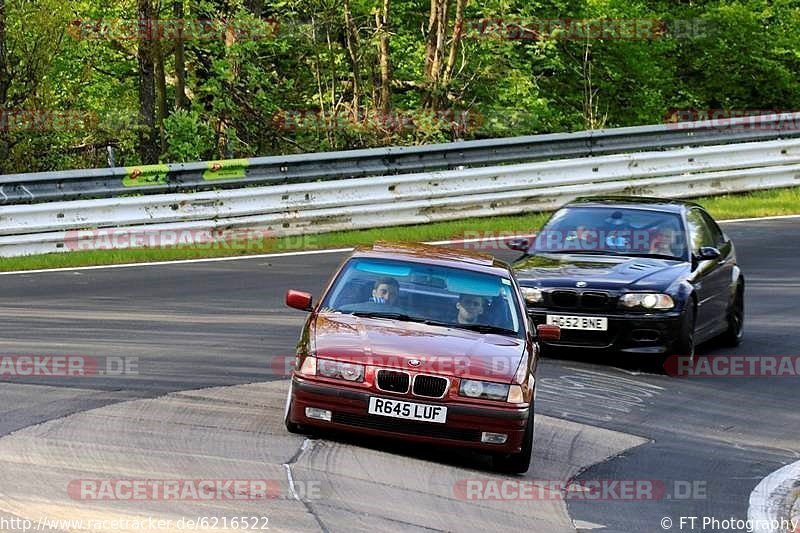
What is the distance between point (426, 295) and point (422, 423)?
54.1 inches

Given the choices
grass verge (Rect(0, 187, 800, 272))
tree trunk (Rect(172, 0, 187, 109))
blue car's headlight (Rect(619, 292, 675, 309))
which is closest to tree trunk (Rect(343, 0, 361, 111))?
tree trunk (Rect(172, 0, 187, 109))

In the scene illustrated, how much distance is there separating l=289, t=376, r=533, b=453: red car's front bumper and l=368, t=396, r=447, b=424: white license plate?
3 cm

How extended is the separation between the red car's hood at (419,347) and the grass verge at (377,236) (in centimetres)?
886

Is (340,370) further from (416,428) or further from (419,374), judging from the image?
(416,428)

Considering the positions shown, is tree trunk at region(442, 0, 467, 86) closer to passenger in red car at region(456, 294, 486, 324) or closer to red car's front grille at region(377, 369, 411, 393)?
passenger in red car at region(456, 294, 486, 324)

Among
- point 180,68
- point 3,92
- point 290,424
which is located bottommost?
point 290,424

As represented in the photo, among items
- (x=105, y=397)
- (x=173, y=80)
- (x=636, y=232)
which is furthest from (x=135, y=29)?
(x=105, y=397)

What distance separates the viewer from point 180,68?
2616cm

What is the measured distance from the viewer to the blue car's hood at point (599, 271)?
42.4 feet

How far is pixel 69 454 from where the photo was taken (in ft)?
27.3

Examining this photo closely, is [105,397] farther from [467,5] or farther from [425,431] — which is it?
[467,5]

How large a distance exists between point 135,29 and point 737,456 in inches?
633

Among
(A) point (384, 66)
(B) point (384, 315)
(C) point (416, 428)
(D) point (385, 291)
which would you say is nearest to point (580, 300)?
(D) point (385, 291)

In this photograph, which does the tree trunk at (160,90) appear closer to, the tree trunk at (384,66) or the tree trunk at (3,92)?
the tree trunk at (3,92)
